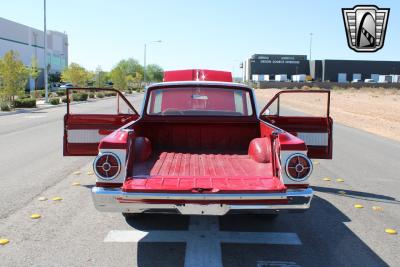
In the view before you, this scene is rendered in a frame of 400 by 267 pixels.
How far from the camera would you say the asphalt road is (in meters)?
4.20

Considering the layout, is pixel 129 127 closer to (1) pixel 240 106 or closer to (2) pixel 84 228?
(2) pixel 84 228

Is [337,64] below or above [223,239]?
above

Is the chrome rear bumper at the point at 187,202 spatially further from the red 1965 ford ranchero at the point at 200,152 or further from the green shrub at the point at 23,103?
the green shrub at the point at 23,103

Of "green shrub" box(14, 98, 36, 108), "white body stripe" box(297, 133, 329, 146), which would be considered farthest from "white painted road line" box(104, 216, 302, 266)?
"green shrub" box(14, 98, 36, 108)

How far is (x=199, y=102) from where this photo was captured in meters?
6.59

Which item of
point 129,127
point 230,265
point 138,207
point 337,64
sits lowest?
point 230,265

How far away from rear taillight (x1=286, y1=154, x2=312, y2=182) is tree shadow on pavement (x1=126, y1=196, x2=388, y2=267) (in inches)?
30.2

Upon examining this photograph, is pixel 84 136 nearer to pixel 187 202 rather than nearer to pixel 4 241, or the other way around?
pixel 4 241

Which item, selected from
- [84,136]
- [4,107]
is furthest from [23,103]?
[84,136]

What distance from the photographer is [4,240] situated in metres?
4.54

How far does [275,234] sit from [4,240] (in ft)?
9.13

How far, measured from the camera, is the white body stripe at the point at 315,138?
20.1 feet

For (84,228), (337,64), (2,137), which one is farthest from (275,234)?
(337,64)

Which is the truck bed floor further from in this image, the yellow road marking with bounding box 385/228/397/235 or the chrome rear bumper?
the yellow road marking with bounding box 385/228/397/235
